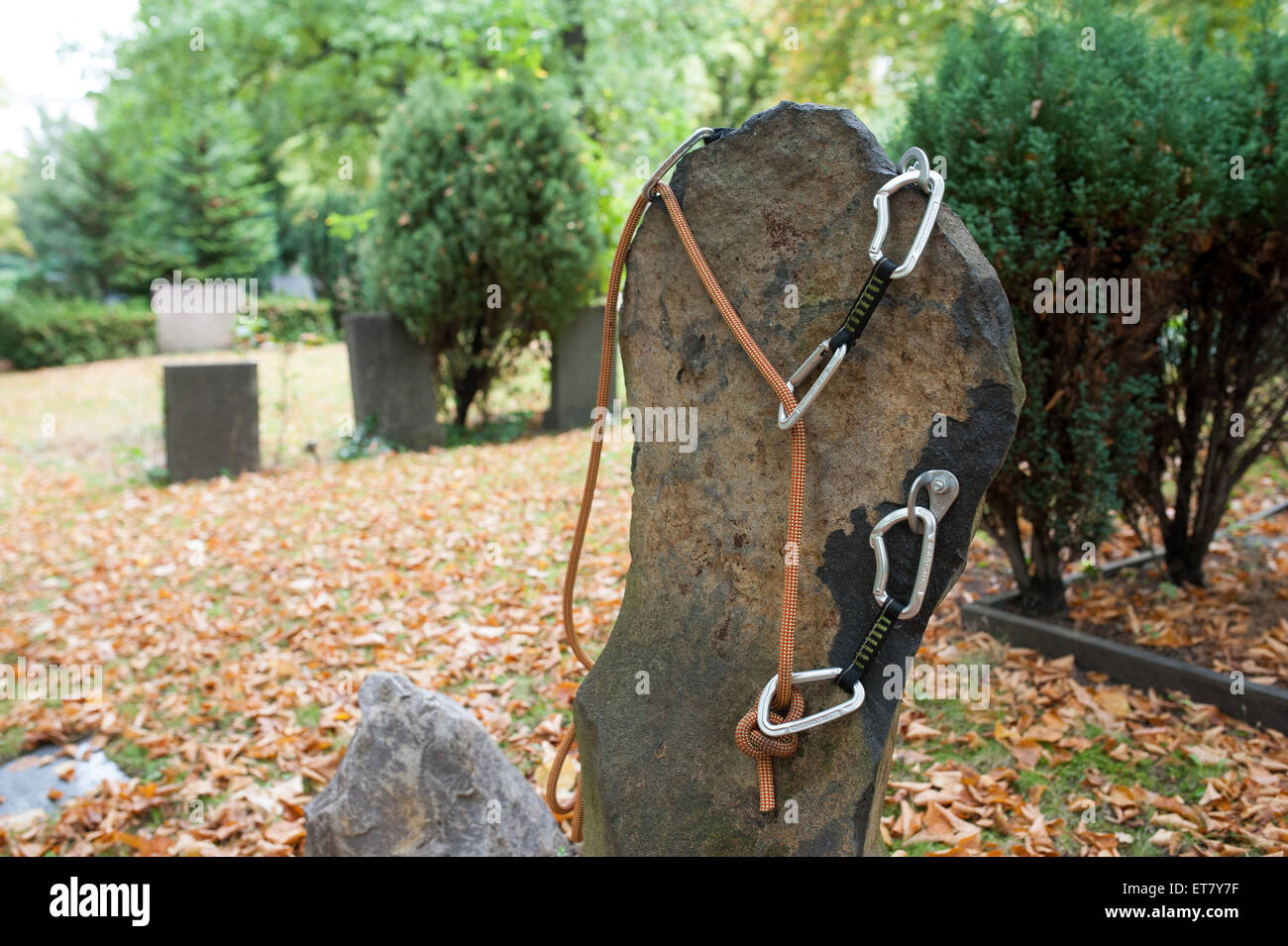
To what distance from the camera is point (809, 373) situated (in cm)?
190

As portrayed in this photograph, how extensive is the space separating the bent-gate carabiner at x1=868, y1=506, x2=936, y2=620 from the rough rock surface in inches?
59.6

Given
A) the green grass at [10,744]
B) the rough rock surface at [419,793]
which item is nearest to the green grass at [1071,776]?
the rough rock surface at [419,793]

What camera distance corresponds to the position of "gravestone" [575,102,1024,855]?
1.82 meters

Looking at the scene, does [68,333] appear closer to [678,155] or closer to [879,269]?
[678,155]

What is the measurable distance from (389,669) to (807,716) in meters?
3.16

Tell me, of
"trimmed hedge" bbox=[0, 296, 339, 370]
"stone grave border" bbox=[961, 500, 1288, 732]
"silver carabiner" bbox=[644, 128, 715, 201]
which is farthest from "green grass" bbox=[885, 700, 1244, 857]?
"trimmed hedge" bbox=[0, 296, 339, 370]

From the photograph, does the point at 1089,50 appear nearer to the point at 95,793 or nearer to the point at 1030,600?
the point at 1030,600

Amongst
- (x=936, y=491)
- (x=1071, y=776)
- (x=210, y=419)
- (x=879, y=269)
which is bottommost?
(x=1071, y=776)

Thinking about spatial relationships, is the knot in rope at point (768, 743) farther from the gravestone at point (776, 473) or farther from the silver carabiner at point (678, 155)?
the silver carabiner at point (678, 155)

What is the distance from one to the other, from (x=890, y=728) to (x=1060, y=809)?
174 cm

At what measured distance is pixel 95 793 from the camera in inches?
145

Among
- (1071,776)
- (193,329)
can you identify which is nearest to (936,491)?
(1071,776)

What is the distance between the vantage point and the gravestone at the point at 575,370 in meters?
9.61

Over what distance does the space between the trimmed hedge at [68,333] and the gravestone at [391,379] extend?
1300cm
